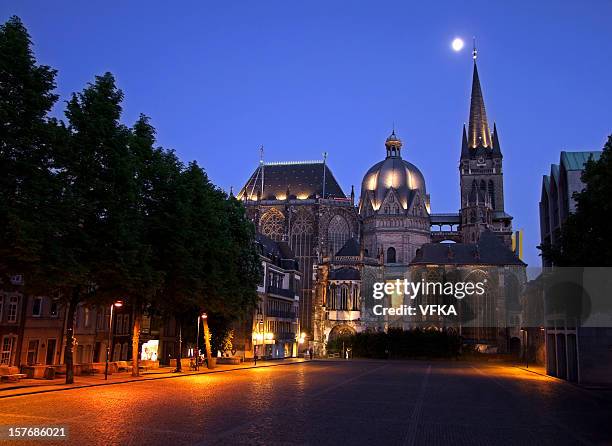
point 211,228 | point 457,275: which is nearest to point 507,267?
point 457,275

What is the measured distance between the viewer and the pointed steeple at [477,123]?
429ft

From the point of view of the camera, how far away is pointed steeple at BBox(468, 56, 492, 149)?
130863 millimetres

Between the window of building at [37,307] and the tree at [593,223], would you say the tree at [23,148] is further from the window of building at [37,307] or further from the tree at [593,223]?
the tree at [593,223]

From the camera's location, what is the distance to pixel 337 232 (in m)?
104

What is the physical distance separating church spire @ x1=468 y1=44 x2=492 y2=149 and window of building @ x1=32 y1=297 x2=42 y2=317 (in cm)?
10859

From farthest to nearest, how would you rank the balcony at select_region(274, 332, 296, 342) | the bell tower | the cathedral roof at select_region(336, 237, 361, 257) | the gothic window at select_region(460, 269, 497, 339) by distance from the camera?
the bell tower → the cathedral roof at select_region(336, 237, 361, 257) → the gothic window at select_region(460, 269, 497, 339) → the balcony at select_region(274, 332, 296, 342)

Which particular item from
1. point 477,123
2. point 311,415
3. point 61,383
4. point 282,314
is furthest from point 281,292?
point 477,123

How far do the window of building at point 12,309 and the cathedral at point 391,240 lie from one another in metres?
54.4

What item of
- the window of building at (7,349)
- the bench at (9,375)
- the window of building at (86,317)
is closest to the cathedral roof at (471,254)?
the window of building at (86,317)

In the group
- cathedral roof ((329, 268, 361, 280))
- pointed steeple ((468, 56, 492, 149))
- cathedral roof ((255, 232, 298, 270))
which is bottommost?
cathedral roof ((329, 268, 361, 280))

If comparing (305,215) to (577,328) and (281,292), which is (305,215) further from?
(577,328)

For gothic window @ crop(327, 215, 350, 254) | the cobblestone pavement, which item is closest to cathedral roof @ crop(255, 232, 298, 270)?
gothic window @ crop(327, 215, 350, 254)

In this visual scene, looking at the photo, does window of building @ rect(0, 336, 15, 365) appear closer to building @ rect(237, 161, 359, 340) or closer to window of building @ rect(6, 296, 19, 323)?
window of building @ rect(6, 296, 19, 323)

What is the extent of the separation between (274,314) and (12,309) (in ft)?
136
